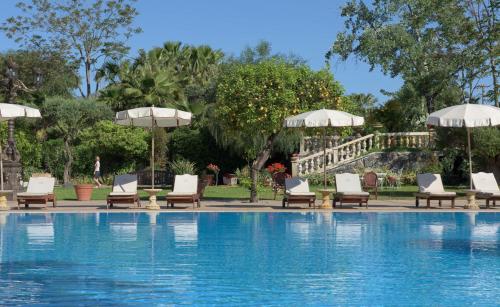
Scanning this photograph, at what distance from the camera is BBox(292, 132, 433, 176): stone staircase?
106ft

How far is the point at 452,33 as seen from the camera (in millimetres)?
34344

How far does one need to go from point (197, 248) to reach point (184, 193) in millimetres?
7743

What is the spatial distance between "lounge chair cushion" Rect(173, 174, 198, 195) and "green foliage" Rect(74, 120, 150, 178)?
15.3 meters

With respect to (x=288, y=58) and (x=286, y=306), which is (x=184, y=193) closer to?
(x=286, y=306)

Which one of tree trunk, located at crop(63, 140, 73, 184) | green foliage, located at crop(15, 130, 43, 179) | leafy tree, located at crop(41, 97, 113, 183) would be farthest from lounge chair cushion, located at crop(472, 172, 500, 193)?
leafy tree, located at crop(41, 97, 113, 183)

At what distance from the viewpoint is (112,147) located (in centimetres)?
3559

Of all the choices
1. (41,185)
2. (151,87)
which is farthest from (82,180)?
(41,185)

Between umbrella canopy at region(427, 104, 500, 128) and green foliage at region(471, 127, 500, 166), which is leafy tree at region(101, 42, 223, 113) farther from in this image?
umbrella canopy at region(427, 104, 500, 128)

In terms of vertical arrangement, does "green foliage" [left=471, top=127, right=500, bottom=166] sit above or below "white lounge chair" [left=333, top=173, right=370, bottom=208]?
above

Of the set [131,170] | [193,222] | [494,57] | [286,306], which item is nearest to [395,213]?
[193,222]

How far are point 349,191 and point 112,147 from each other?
1809cm

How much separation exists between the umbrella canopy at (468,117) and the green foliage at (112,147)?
61.4ft

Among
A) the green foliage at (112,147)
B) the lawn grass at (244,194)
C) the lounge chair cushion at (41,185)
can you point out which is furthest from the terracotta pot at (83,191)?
the green foliage at (112,147)

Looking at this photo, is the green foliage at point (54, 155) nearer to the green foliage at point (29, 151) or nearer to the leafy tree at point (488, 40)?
the green foliage at point (29, 151)
